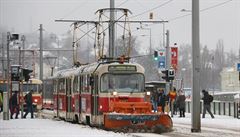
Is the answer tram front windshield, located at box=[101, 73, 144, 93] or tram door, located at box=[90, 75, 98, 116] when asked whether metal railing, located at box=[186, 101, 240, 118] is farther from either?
tram door, located at box=[90, 75, 98, 116]

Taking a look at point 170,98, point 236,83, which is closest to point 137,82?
point 170,98

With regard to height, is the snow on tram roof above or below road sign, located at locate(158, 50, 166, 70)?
below

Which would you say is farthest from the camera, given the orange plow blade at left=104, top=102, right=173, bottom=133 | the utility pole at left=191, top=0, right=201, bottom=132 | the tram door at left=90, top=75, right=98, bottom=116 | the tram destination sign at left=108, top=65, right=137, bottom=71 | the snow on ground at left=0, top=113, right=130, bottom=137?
the tram door at left=90, top=75, right=98, bottom=116

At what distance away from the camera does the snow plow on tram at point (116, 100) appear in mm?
28531

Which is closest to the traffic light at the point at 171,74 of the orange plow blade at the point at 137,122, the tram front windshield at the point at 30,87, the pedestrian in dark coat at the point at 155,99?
the pedestrian in dark coat at the point at 155,99

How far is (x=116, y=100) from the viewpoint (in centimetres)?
3014

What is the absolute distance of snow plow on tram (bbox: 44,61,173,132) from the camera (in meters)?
28.5

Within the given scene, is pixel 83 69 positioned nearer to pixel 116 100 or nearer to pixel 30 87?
pixel 116 100

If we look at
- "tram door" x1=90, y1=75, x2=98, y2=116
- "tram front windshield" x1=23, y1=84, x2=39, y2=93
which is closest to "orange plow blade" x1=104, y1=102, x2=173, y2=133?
"tram door" x1=90, y1=75, x2=98, y2=116

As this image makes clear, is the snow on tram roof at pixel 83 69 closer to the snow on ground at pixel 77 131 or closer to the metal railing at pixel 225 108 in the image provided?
the snow on ground at pixel 77 131

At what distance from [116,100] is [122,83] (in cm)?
98

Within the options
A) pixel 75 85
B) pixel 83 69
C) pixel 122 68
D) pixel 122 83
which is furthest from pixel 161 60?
pixel 122 83

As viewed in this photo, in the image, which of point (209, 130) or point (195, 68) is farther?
point (209, 130)

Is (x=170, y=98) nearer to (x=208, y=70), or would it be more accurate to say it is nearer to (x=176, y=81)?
(x=176, y=81)
